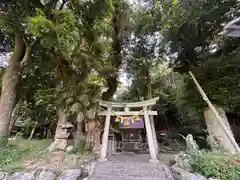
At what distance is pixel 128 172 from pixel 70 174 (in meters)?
1.82

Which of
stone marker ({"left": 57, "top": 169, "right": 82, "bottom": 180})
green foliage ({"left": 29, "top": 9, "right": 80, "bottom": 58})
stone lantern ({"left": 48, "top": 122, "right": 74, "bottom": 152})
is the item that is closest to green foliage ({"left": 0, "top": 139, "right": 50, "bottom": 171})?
stone lantern ({"left": 48, "top": 122, "right": 74, "bottom": 152})

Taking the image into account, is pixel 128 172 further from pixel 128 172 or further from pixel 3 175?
pixel 3 175

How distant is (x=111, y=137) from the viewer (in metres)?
8.84

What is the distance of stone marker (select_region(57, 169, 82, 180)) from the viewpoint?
3997mm

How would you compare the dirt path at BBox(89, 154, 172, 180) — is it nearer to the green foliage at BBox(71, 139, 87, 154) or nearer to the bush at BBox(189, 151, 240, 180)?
the bush at BBox(189, 151, 240, 180)

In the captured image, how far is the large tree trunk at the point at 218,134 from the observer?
560cm

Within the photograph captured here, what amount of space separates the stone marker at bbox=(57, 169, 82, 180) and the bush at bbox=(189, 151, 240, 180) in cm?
349

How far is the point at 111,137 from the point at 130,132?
7.06ft

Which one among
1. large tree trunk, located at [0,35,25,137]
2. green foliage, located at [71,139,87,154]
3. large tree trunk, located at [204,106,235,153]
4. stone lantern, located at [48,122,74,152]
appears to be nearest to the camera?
large tree trunk, located at [204,106,235,153]

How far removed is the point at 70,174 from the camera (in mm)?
4109

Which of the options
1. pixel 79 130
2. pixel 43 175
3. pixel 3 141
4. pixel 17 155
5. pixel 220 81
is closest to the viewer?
pixel 43 175

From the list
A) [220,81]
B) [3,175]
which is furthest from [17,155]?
[220,81]

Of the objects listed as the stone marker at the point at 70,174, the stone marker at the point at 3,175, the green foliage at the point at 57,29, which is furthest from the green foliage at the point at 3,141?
the green foliage at the point at 57,29

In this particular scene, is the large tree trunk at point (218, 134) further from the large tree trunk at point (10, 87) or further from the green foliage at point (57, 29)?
the large tree trunk at point (10, 87)
